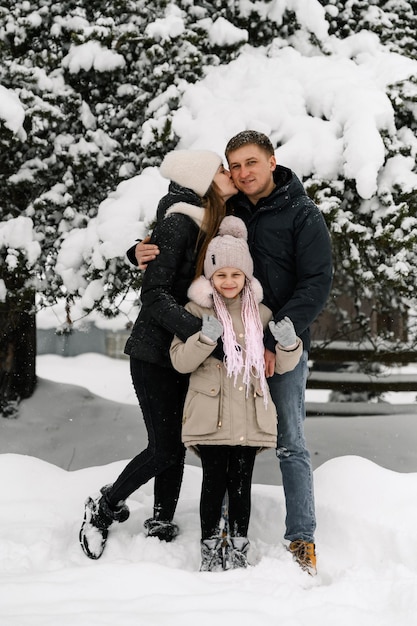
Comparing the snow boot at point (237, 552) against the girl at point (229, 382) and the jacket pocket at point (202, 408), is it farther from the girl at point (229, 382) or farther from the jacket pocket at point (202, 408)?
the jacket pocket at point (202, 408)

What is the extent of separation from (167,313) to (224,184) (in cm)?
71

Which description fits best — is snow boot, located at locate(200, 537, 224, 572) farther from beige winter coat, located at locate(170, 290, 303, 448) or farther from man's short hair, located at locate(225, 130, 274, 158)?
man's short hair, located at locate(225, 130, 274, 158)

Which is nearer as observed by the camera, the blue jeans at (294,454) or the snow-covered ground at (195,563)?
the snow-covered ground at (195,563)

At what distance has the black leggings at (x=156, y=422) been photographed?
3068 millimetres

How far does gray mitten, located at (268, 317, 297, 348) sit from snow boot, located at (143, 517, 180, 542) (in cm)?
121

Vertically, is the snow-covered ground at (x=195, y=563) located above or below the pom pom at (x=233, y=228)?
below

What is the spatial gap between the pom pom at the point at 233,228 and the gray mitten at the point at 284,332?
1.61 feet

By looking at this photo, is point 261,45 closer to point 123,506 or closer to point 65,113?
point 65,113

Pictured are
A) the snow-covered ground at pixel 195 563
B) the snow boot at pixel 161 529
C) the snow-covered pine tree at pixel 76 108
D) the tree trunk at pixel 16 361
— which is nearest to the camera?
the snow-covered ground at pixel 195 563

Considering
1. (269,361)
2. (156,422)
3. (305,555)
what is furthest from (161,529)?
(269,361)

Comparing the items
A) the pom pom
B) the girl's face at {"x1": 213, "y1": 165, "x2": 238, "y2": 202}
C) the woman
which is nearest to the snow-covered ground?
the woman

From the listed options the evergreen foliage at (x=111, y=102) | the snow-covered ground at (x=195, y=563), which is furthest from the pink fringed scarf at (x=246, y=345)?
the evergreen foliage at (x=111, y=102)

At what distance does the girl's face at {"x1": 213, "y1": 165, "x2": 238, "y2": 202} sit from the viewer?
306cm

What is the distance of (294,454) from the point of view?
307 centimetres
